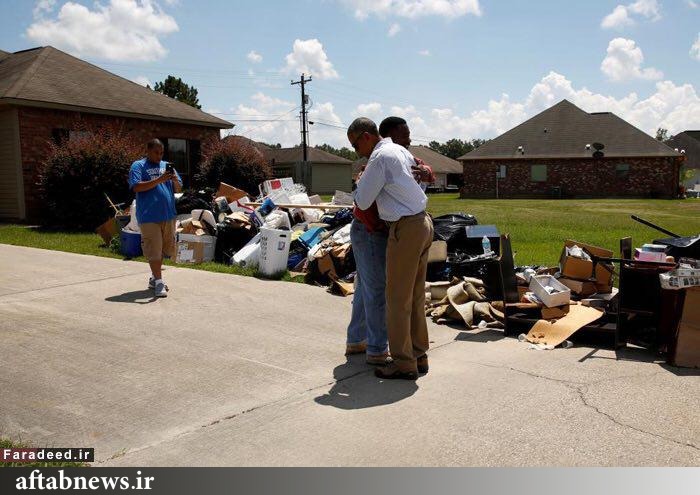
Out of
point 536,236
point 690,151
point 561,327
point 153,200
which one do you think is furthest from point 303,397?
point 690,151

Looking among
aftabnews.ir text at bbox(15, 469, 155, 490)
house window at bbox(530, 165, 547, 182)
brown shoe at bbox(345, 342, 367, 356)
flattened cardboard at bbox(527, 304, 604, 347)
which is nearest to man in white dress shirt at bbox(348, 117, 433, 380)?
brown shoe at bbox(345, 342, 367, 356)

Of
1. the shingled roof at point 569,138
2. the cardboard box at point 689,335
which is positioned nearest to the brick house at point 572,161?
the shingled roof at point 569,138

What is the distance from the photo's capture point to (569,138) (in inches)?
1859

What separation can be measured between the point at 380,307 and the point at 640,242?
10.6 metres

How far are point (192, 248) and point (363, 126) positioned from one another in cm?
645

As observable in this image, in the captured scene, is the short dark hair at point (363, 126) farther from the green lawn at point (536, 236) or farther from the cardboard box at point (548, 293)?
the green lawn at point (536, 236)

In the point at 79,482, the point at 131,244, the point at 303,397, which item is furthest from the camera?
the point at 131,244

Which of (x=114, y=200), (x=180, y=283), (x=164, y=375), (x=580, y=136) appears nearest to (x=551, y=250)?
(x=180, y=283)

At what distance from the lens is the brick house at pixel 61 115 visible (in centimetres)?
1852

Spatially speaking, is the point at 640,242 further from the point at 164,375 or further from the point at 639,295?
the point at 164,375

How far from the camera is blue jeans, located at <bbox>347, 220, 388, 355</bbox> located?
16.9ft

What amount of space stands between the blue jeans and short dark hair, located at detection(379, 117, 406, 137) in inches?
34.1

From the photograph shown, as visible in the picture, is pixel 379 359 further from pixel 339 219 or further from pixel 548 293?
pixel 339 219

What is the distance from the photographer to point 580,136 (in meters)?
47.2
